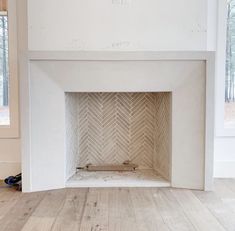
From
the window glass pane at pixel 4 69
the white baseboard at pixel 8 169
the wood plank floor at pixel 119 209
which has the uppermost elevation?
the window glass pane at pixel 4 69

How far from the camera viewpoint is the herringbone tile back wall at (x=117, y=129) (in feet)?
9.32

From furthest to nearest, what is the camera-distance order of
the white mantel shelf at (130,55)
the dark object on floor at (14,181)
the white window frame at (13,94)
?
the white window frame at (13,94), the dark object on floor at (14,181), the white mantel shelf at (130,55)

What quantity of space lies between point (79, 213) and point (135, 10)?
1.64 meters

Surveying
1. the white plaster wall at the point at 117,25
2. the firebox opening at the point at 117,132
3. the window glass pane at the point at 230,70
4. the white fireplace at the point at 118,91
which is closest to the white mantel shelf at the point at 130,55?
the white fireplace at the point at 118,91

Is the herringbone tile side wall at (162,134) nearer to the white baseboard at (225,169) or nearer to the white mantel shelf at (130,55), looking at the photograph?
the white mantel shelf at (130,55)

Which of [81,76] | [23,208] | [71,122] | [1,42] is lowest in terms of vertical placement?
[23,208]

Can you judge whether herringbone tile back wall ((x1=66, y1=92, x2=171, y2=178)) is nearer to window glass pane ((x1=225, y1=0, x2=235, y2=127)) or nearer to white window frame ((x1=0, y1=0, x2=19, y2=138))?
white window frame ((x1=0, y1=0, x2=19, y2=138))

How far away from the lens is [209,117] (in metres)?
2.34

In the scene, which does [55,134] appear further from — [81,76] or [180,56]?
[180,56]

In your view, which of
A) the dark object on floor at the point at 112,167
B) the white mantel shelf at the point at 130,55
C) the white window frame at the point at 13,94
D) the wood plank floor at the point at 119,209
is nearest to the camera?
the wood plank floor at the point at 119,209

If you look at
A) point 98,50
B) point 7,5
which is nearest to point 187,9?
point 98,50

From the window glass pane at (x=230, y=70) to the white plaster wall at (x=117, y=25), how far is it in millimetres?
385

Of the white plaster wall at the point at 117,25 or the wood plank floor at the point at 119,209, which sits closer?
the wood plank floor at the point at 119,209

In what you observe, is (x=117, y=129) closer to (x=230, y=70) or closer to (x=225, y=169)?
(x=225, y=169)
